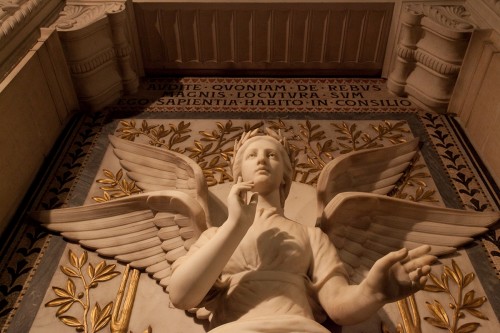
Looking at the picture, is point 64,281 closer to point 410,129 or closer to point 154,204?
point 154,204

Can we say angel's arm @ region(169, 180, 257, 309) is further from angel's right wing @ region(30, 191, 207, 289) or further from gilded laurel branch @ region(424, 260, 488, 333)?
gilded laurel branch @ region(424, 260, 488, 333)

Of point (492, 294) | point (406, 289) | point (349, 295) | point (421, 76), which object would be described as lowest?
point (492, 294)

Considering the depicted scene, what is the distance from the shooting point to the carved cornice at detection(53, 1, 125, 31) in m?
4.14

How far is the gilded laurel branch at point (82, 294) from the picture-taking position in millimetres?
2836

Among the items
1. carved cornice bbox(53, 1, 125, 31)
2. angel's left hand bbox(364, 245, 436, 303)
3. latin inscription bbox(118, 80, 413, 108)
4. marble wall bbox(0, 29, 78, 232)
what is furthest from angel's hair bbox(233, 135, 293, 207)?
carved cornice bbox(53, 1, 125, 31)

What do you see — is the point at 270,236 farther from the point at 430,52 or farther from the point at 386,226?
the point at 430,52

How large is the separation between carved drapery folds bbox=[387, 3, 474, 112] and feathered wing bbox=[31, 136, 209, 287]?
2426 mm

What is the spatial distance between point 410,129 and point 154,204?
7.90 ft

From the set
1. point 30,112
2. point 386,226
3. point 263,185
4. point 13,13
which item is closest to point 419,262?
point 263,185

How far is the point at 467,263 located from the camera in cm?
312

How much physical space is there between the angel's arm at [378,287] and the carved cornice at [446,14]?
9.19ft

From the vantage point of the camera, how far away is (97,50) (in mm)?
4293

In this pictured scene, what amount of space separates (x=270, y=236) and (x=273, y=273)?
188 mm

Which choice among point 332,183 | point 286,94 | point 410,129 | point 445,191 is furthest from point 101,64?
point 445,191
